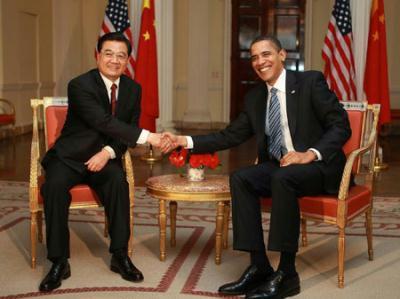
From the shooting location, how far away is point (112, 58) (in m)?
→ 4.17

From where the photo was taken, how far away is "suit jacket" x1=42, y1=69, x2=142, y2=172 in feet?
13.6

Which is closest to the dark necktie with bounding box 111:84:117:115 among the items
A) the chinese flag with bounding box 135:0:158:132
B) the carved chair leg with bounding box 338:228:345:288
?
the carved chair leg with bounding box 338:228:345:288

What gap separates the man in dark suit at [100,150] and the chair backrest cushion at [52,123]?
32 cm

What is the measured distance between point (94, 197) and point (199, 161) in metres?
0.68

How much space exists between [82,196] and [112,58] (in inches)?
33.8

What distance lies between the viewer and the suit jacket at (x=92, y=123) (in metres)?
4.13

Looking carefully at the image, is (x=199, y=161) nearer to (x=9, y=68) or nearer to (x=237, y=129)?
(x=237, y=129)

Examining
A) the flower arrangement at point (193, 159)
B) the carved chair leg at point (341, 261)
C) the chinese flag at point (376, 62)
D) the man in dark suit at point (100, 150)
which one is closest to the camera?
the carved chair leg at point (341, 261)

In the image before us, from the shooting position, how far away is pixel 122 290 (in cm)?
371

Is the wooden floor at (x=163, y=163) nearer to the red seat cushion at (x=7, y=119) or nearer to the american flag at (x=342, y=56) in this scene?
the red seat cushion at (x=7, y=119)

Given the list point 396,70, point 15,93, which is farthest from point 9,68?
Answer: point 396,70

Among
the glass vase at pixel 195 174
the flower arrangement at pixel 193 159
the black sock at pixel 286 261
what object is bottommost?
the black sock at pixel 286 261

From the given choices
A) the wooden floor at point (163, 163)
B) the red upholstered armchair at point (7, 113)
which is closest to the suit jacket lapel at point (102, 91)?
the wooden floor at point (163, 163)

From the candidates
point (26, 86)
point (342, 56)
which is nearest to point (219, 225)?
point (342, 56)
